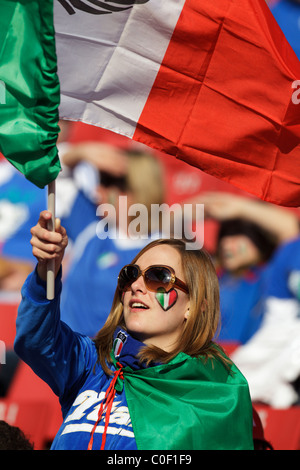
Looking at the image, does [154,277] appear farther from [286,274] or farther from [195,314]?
[286,274]

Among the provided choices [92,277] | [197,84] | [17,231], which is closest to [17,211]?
[17,231]

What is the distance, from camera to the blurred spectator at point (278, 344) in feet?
19.0

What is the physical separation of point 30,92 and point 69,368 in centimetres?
92

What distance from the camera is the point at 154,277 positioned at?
8.29 feet

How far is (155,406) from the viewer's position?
7.63 ft

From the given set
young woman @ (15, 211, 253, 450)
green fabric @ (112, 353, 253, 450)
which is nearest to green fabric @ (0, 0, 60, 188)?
young woman @ (15, 211, 253, 450)

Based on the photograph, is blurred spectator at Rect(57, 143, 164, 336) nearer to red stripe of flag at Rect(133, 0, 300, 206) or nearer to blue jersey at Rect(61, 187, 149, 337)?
blue jersey at Rect(61, 187, 149, 337)

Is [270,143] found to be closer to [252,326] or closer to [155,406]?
[155,406]

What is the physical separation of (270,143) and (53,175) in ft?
3.59

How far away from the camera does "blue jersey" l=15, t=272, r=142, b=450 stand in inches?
90.0

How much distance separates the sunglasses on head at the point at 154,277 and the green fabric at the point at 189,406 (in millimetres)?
252

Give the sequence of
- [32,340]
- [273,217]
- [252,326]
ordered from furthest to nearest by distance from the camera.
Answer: [273,217] → [252,326] → [32,340]

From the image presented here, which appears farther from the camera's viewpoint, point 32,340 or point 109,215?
point 109,215
